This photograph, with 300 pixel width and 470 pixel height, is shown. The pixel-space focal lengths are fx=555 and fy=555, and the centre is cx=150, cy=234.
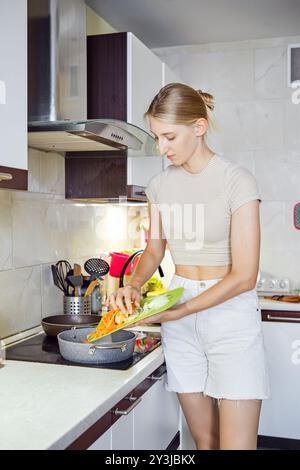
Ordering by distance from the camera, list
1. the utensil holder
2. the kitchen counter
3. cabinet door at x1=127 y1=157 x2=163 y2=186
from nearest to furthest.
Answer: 1. the kitchen counter
2. the utensil holder
3. cabinet door at x1=127 y1=157 x2=163 y2=186

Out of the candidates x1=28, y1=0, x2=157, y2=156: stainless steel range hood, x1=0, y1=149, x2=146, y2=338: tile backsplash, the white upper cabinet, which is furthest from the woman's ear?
the white upper cabinet

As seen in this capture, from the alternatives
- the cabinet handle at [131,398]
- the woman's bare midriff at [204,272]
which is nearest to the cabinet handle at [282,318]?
the woman's bare midriff at [204,272]

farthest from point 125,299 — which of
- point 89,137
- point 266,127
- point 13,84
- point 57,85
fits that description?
point 266,127

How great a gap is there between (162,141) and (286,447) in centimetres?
225

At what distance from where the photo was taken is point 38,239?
2.42 metres

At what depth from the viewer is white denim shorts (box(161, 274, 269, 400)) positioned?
174 centimetres

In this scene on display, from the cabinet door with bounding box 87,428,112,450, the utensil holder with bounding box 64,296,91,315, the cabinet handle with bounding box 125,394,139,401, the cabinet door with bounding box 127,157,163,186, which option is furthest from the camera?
the cabinet door with bounding box 127,157,163,186

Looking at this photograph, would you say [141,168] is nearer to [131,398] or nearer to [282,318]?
[282,318]

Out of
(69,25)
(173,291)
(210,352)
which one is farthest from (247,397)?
(69,25)

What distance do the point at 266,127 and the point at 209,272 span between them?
2.13m

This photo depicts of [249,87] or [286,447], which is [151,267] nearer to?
[286,447]

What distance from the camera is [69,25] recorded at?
227 cm

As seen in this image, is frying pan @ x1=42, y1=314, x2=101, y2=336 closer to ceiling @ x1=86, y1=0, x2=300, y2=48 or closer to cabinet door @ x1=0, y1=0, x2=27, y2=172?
cabinet door @ x1=0, y1=0, x2=27, y2=172

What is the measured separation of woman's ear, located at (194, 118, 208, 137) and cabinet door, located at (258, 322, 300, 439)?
69.8 inches
